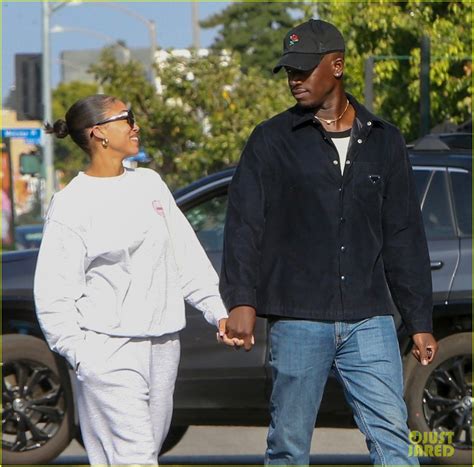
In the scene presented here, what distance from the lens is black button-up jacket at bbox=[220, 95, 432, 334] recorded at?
4695 millimetres

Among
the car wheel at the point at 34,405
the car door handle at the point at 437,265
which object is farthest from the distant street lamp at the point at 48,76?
the car door handle at the point at 437,265

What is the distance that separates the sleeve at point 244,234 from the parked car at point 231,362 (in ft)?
7.94

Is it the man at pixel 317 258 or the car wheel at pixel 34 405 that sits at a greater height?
the man at pixel 317 258

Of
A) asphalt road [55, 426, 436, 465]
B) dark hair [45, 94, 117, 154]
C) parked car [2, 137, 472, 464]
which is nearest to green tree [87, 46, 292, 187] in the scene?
asphalt road [55, 426, 436, 465]

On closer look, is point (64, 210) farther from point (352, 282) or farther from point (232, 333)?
point (352, 282)

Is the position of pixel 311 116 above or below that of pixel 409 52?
above

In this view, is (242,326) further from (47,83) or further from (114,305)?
(47,83)

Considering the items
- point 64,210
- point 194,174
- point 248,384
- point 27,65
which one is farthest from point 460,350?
point 194,174

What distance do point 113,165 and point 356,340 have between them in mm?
1081

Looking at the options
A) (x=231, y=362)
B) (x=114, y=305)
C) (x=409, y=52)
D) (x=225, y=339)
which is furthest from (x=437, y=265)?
(x=409, y=52)

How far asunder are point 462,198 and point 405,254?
2.80 metres

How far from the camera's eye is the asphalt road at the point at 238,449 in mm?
8000

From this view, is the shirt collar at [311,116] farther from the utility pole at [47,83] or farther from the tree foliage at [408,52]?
the utility pole at [47,83]

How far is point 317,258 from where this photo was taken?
15.4ft
